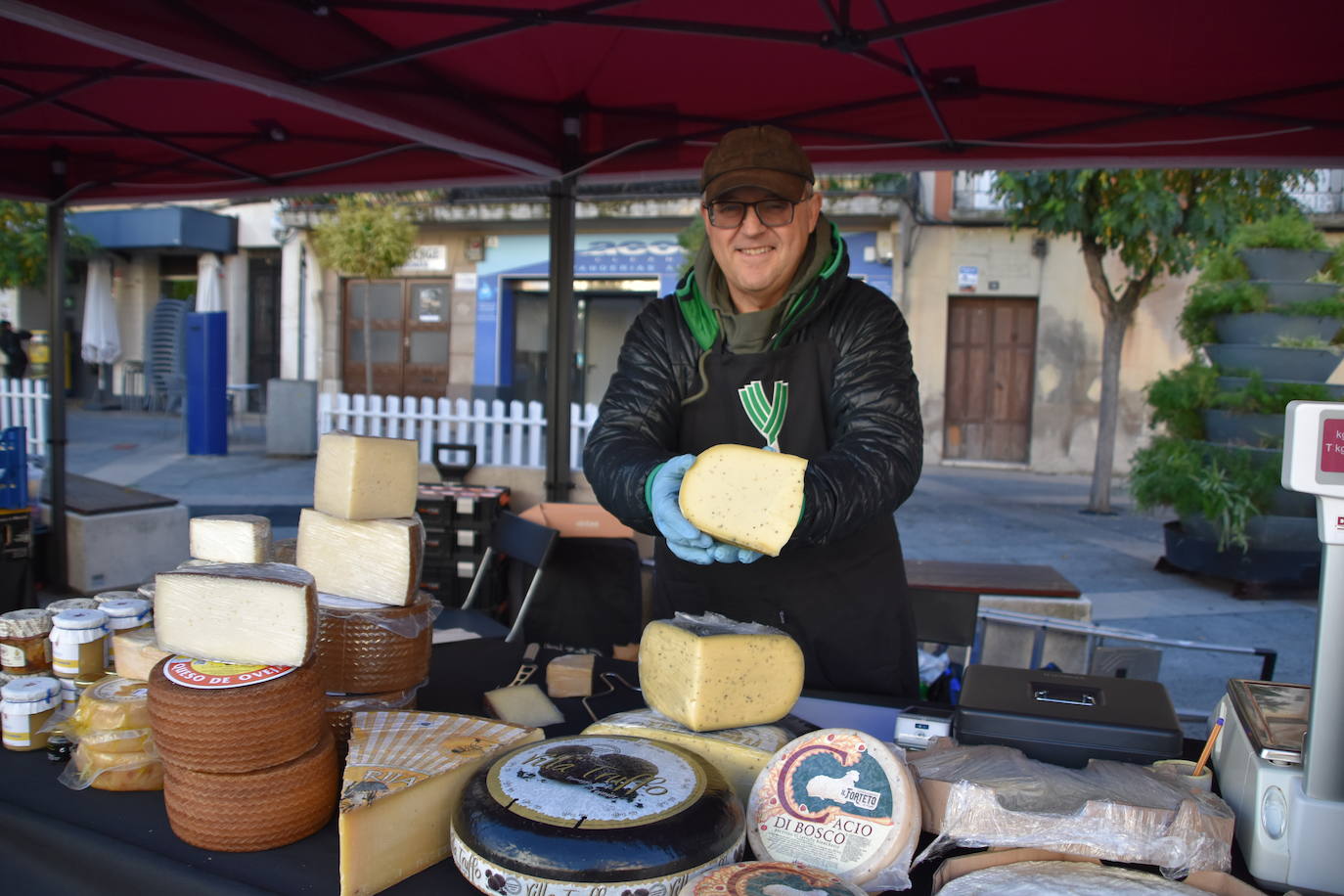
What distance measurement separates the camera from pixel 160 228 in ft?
52.9

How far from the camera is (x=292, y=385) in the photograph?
11672mm

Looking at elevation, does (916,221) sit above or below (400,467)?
above

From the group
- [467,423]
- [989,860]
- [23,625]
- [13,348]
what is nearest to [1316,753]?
[989,860]

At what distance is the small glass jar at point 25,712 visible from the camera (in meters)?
1.51

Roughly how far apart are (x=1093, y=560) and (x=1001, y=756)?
6699mm

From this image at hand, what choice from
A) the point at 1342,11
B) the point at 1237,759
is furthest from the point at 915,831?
the point at 1342,11

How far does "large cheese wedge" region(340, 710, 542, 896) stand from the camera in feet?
3.63

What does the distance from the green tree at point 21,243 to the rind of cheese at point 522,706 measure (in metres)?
14.3

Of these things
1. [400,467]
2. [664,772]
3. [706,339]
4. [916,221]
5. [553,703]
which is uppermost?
[916,221]

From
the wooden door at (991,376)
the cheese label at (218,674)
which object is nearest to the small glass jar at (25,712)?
the cheese label at (218,674)

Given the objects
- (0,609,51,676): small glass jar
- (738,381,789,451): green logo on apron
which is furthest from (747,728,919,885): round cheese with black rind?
(0,609,51,676): small glass jar

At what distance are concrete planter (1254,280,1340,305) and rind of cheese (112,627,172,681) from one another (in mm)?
7448

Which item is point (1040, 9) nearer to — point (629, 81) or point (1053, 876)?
point (629, 81)

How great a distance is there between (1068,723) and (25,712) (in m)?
1.69
